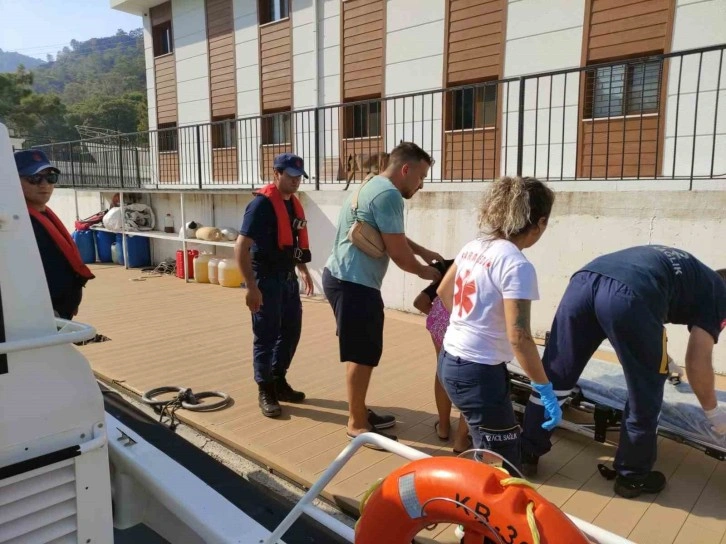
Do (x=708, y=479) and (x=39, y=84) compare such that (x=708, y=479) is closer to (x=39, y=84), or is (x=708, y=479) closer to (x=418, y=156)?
(x=418, y=156)

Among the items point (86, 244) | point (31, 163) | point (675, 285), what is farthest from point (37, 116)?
point (675, 285)

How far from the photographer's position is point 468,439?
3.28m

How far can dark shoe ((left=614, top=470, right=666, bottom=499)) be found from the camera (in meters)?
2.75

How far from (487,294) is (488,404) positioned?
0.43 m

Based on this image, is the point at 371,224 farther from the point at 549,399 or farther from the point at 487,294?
the point at 549,399

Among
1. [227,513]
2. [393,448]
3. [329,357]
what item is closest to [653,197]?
[329,357]

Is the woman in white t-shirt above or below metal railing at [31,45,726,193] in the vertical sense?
below

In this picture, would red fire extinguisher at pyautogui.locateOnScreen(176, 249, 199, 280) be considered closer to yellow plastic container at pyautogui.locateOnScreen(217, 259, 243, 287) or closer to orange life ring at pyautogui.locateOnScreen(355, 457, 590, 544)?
yellow plastic container at pyautogui.locateOnScreen(217, 259, 243, 287)

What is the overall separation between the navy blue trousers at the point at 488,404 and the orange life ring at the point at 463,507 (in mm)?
661

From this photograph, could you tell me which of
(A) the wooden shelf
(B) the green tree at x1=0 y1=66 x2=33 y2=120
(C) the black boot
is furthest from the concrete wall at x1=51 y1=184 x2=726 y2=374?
(B) the green tree at x1=0 y1=66 x2=33 y2=120

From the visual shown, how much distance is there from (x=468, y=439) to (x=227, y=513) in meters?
1.76

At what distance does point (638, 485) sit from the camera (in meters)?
2.75

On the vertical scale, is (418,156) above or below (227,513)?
above

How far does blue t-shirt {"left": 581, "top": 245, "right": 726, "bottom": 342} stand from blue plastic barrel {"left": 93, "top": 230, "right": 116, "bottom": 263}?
1225 centimetres
